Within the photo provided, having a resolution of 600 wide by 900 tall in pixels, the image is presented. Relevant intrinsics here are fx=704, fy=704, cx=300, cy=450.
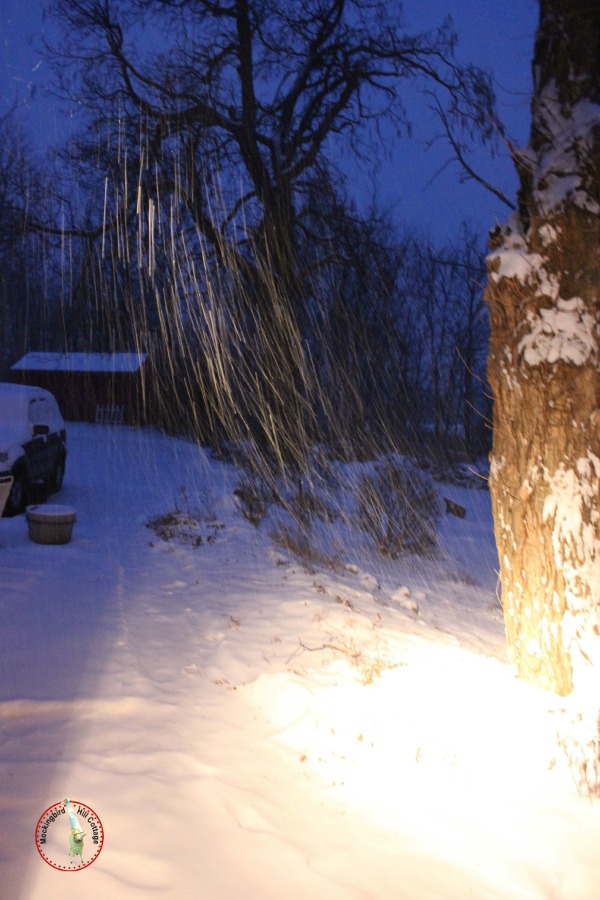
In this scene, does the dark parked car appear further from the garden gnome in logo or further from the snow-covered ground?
the garden gnome in logo

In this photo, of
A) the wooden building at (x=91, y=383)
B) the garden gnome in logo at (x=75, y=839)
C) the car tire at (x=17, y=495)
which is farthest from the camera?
the wooden building at (x=91, y=383)

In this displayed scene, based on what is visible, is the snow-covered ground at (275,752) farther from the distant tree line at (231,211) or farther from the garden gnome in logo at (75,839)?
the distant tree line at (231,211)

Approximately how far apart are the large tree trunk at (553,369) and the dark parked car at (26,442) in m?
8.56

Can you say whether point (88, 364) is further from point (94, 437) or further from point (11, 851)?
point (11, 851)

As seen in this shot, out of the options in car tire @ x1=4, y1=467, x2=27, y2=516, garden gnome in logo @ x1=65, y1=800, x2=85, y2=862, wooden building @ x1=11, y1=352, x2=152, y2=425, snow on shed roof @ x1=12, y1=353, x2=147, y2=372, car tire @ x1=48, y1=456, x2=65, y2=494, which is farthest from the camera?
snow on shed roof @ x1=12, y1=353, x2=147, y2=372

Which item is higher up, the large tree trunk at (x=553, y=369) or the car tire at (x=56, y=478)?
the large tree trunk at (x=553, y=369)

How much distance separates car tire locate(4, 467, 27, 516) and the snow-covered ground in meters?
4.24

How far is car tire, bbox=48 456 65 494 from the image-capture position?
13.7 metres

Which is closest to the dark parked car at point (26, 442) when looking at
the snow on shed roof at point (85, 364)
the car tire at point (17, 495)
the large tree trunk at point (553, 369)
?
the car tire at point (17, 495)

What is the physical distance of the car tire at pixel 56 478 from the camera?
13.7m

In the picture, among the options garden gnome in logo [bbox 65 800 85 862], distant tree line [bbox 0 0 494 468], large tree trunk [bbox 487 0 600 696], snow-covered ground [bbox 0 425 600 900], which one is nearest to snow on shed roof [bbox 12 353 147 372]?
distant tree line [bbox 0 0 494 468]

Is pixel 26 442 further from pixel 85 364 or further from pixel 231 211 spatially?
pixel 85 364

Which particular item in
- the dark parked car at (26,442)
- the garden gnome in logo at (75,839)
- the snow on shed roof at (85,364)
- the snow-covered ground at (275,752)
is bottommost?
the snow-covered ground at (275,752)

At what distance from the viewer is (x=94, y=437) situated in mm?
27031
